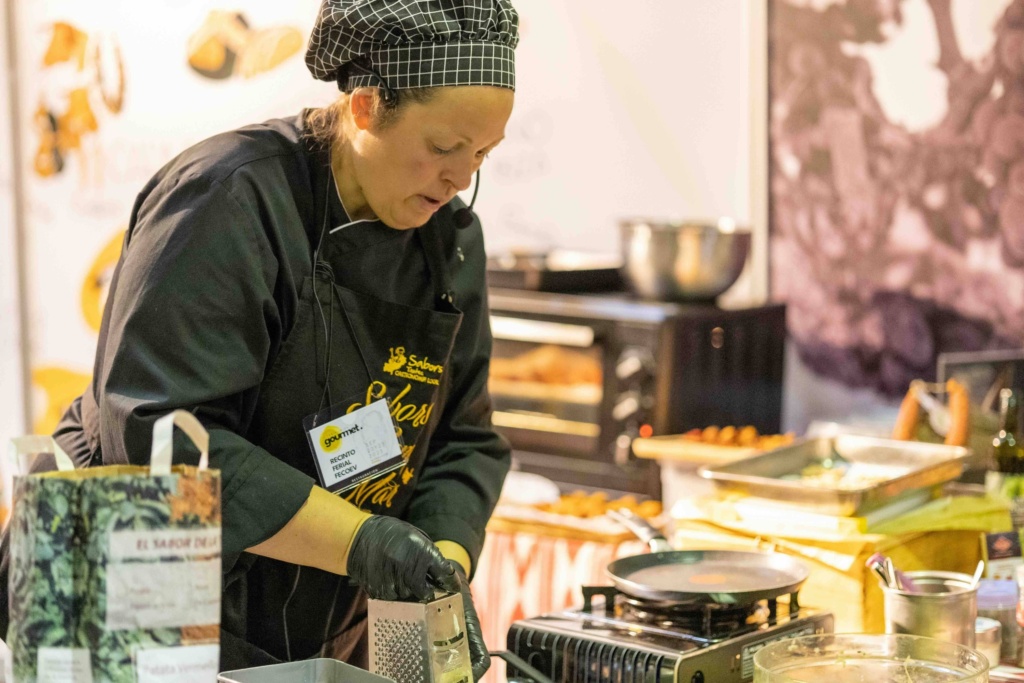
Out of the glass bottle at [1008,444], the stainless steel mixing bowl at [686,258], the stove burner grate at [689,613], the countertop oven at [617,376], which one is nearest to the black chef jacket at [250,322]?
the stove burner grate at [689,613]

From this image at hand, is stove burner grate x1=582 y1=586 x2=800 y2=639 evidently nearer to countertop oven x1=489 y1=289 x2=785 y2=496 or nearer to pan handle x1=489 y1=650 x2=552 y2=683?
pan handle x1=489 y1=650 x2=552 y2=683

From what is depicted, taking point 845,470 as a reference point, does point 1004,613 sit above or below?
below

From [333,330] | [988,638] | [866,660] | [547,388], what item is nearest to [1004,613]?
[988,638]

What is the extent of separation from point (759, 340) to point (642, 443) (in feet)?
2.06

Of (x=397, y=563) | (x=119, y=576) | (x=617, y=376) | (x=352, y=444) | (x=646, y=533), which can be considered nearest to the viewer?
(x=119, y=576)

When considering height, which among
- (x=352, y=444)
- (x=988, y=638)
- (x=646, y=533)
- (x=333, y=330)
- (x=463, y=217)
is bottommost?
(x=988, y=638)

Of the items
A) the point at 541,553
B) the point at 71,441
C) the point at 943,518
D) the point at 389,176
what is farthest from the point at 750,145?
the point at 71,441

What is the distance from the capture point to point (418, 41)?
5.03ft

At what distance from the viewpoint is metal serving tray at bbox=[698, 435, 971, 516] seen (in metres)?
2.02

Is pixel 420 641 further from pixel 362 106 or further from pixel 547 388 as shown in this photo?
pixel 547 388

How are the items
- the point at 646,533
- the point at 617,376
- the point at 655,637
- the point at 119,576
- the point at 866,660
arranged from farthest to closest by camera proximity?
the point at 617,376
the point at 646,533
the point at 655,637
the point at 866,660
the point at 119,576

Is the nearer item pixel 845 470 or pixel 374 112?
pixel 374 112

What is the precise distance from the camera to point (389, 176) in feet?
5.41

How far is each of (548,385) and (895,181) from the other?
1.13 metres
